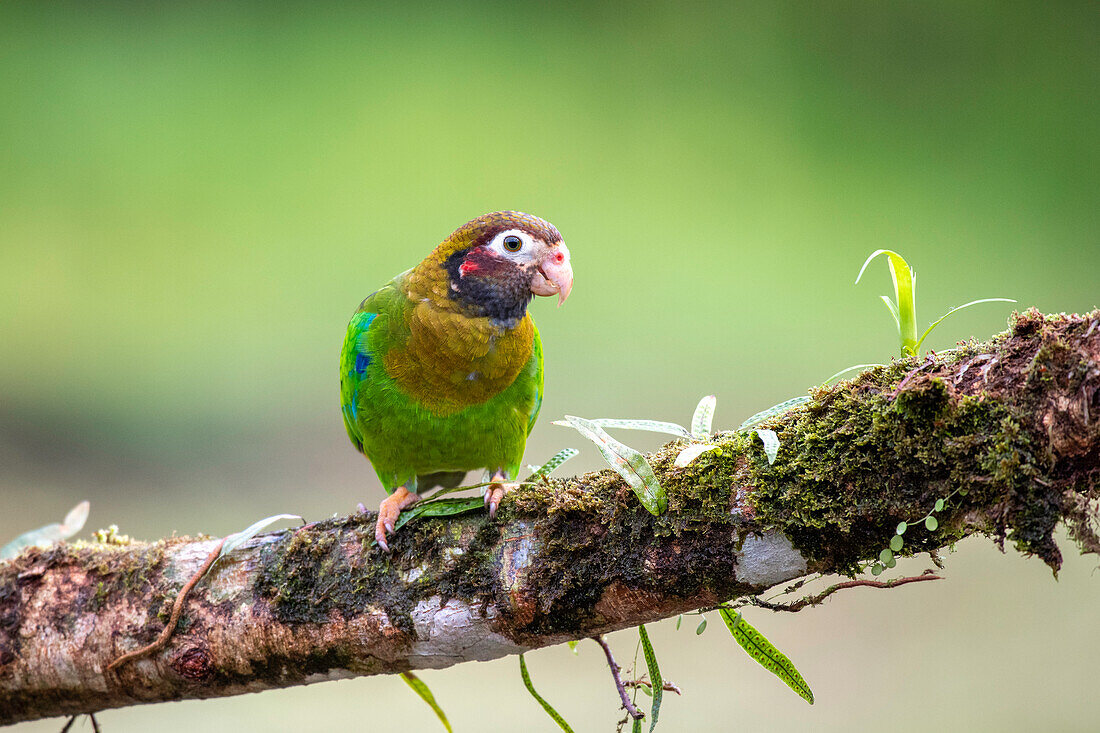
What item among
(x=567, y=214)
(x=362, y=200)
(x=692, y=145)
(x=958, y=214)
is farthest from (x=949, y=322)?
(x=362, y=200)

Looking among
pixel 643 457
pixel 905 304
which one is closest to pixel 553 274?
pixel 643 457

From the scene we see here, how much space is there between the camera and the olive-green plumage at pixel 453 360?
3.00m

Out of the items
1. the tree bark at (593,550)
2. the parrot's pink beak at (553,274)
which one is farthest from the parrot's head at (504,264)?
the tree bark at (593,550)

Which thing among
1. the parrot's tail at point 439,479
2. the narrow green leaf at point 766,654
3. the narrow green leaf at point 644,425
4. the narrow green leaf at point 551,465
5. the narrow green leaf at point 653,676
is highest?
the narrow green leaf at point 644,425

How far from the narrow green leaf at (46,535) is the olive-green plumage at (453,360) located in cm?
108

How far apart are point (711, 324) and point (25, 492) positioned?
5928 millimetres

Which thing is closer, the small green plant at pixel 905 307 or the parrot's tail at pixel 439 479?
the small green plant at pixel 905 307

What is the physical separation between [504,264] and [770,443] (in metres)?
1.47

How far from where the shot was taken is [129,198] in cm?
835

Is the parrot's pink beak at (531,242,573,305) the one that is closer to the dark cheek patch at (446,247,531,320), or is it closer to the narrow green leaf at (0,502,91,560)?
the dark cheek patch at (446,247,531,320)

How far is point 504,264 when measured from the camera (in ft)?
9.87

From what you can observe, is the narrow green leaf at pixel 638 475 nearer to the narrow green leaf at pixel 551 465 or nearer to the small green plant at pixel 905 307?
the narrow green leaf at pixel 551 465

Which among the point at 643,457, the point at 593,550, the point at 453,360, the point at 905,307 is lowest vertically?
the point at 593,550

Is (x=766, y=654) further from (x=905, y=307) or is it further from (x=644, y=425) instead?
(x=905, y=307)
